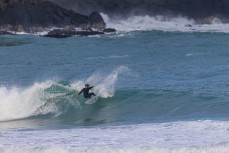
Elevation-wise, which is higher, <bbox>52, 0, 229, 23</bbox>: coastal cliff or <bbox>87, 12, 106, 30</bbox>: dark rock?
<bbox>52, 0, 229, 23</bbox>: coastal cliff

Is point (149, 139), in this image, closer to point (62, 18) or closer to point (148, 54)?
point (148, 54)

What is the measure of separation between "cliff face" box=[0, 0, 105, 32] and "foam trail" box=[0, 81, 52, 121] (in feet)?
93.3

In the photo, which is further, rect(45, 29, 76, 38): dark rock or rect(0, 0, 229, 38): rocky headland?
rect(0, 0, 229, 38): rocky headland

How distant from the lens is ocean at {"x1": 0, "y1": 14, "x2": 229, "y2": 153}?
14227mm

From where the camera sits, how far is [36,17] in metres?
52.2

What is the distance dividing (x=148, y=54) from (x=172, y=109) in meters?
17.2

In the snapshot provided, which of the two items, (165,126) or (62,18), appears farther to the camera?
(62,18)

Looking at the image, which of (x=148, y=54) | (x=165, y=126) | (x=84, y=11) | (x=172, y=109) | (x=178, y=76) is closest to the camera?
(x=165, y=126)

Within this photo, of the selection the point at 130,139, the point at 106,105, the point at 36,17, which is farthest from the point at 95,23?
the point at 130,139

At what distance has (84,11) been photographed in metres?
60.6

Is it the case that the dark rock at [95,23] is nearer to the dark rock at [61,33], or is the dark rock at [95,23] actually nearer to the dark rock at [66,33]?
the dark rock at [66,33]

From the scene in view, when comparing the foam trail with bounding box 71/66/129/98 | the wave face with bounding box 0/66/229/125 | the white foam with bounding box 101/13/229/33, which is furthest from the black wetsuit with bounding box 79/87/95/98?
the white foam with bounding box 101/13/229/33

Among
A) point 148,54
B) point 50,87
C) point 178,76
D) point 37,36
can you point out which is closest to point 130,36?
point 37,36

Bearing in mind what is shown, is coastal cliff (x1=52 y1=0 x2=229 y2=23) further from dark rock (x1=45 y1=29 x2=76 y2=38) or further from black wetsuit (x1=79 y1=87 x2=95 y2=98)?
black wetsuit (x1=79 y1=87 x2=95 y2=98)
